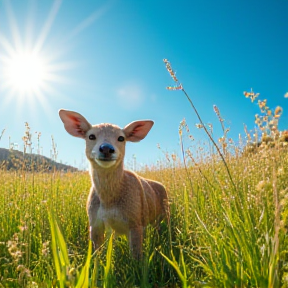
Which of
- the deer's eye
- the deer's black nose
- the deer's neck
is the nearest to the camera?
the deer's black nose

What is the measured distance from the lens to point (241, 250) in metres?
2.12

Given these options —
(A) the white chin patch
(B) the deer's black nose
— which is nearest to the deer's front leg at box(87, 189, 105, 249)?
(A) the white chin patch

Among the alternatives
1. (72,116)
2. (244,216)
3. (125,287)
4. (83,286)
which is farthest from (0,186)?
(244,216)

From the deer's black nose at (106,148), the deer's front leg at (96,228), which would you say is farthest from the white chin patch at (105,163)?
the deer's front leg at (96,228)

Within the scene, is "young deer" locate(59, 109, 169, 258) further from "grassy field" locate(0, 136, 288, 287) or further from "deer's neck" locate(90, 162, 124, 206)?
"grassy field" locate(0, 136, 288, 287)

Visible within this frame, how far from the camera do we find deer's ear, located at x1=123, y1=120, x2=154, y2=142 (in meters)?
4.75

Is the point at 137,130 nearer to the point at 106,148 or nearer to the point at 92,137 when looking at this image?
the point at 92,137

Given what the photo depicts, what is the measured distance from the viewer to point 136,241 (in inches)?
153

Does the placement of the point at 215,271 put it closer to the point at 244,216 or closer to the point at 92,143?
the point at 244,216

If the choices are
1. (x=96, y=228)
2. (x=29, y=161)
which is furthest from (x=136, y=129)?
(x=29, y=161)

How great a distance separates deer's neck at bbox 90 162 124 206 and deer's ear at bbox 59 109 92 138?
60 cm

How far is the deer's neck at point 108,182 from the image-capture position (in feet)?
13.9

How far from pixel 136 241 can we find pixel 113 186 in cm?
77

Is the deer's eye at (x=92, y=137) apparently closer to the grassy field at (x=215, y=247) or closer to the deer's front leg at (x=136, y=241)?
the grassy field at (x=215, y=247)
